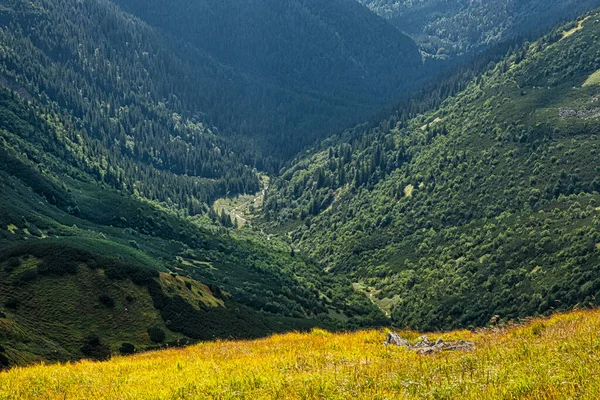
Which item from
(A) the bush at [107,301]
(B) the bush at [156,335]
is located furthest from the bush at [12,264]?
(B) the bush at [156,335]

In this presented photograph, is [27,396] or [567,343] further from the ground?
[567,343]

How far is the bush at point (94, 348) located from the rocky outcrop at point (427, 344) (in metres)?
45.1

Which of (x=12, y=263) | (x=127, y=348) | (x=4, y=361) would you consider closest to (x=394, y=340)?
(x=4, y=361)

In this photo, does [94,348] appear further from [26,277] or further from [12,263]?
[12,263]

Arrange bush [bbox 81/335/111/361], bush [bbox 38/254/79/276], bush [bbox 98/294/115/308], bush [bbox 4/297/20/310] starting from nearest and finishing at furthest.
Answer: bush [bbox 81/335/111/361] < bush [bbox 4/297/20/310] < bush [bbox 38/254/79/276] < bush [bbox 98/294/115/308]

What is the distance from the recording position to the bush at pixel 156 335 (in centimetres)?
8143

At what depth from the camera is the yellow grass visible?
51.4 feet

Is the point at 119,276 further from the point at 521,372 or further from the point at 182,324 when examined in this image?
the point at 521,372

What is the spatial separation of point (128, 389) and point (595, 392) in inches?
582

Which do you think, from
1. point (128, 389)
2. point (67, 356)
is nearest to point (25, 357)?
point (67, 356)

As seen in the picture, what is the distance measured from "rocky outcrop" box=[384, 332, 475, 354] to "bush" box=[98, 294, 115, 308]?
6182cm

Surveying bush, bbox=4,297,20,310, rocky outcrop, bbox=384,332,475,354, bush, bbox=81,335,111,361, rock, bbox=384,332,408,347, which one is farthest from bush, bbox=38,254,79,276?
rocky outcrop, bbox=384,332,475,354

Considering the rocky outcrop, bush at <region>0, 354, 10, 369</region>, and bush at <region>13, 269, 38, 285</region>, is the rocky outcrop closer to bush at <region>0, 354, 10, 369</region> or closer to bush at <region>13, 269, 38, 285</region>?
bush at <region>0, 354, 10, 369</region>

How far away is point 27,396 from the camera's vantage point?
2072 cm
